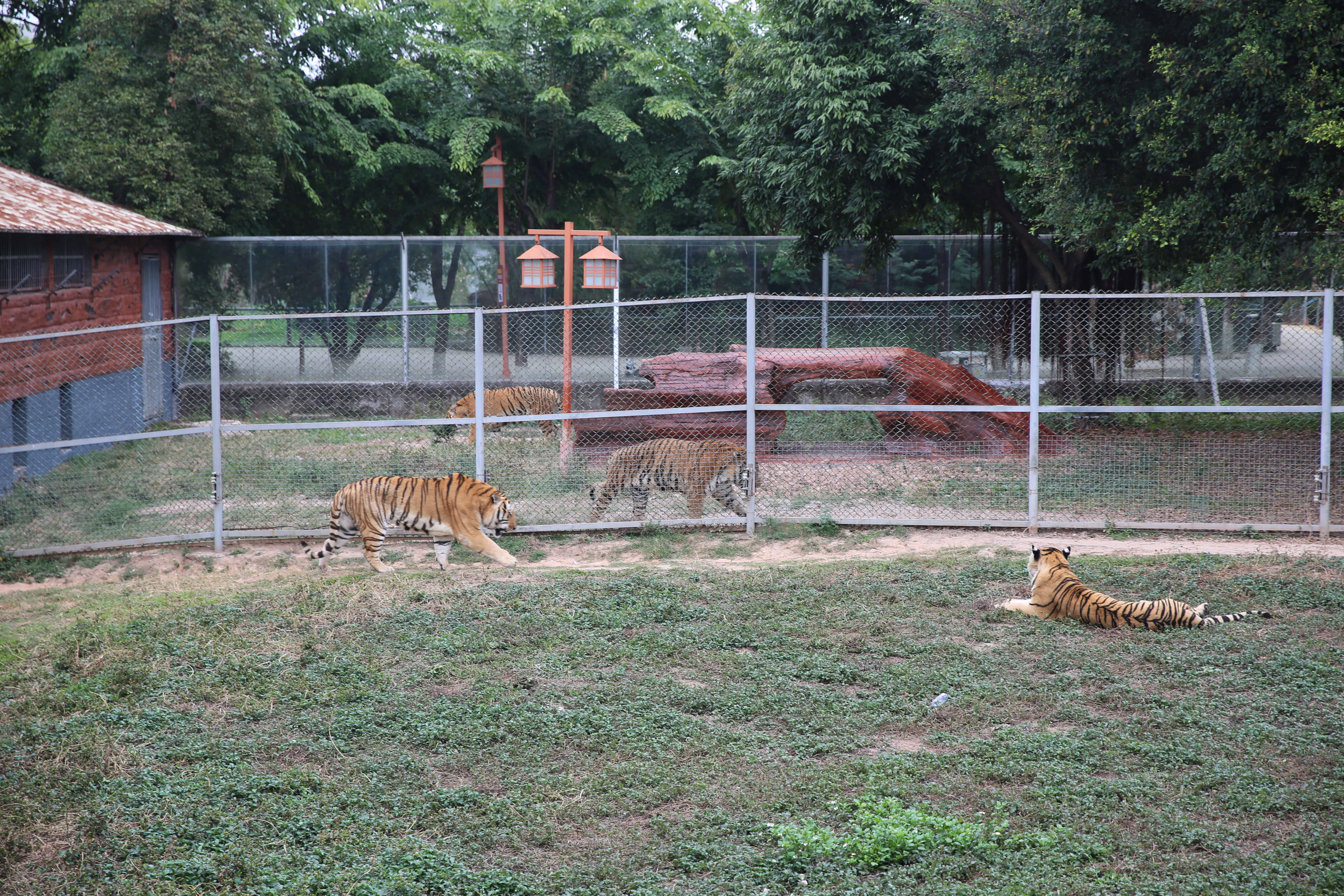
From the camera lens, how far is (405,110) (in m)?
23.0

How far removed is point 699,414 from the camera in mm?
11320

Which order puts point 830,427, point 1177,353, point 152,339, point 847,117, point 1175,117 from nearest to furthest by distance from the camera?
point 1175,117 < point 830,427 < point 847,117 < point 1177,353 < point 152,339

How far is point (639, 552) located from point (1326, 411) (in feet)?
18.9

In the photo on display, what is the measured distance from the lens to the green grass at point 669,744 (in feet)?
13.3

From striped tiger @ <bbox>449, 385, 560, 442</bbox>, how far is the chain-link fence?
0.10ft

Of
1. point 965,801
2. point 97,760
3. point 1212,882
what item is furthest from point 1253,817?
point 97,760

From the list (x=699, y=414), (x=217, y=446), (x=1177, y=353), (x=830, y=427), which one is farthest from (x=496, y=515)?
(x=1177, y=353)

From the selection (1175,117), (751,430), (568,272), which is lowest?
(751,430)

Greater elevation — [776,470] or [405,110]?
[405,110]

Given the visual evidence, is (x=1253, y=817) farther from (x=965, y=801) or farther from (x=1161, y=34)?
(x=1161, y=34)

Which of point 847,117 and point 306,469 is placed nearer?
point 306,469

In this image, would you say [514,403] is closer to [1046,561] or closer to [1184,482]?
[1184,482]

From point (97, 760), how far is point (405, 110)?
2023 centimetres

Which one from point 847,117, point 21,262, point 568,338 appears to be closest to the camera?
point 568,338
